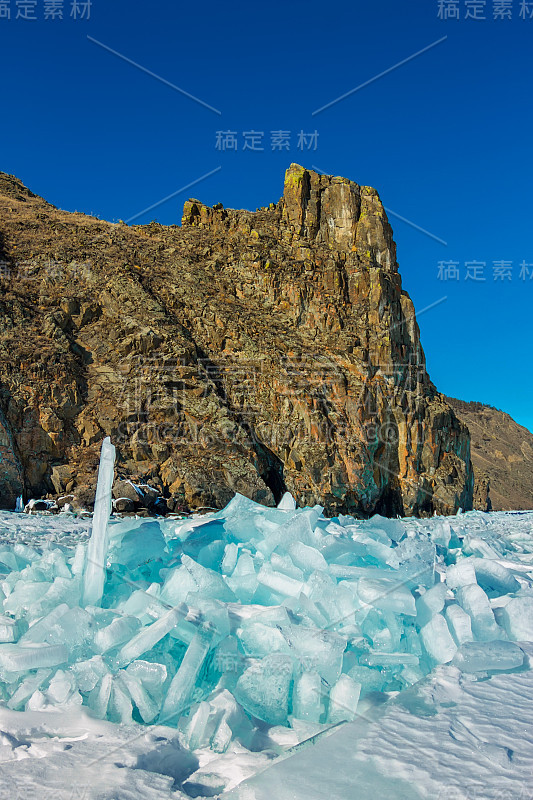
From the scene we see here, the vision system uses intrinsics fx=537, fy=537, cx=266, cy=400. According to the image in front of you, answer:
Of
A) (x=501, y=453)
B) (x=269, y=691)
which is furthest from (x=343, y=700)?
(x=501, y=453)

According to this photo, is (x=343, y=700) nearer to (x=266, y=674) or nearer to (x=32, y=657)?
(x=266, y=674)

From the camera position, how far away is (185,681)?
2744mm

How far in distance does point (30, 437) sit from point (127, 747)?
53.7 ft

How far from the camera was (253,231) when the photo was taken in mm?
27219

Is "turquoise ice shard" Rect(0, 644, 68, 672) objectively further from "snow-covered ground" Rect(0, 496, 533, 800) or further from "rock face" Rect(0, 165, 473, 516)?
"rock face" Rect(0, 165, 473, 516)

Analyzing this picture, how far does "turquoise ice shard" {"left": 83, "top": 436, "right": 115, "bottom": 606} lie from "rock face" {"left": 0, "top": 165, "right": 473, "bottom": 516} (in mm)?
12072

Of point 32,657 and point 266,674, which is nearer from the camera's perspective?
point 266,674

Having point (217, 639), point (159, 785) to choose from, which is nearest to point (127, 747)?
point (159, 785)

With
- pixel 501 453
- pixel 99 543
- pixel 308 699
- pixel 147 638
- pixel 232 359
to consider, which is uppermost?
pixel 501 453

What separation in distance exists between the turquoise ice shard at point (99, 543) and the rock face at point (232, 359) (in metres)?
12.1

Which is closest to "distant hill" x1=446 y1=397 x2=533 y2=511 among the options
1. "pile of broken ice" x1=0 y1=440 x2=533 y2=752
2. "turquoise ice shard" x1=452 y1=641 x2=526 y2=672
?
"pile of broken ice" x1=0 y1=440 x2=533 y2=752

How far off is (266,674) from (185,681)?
42cm

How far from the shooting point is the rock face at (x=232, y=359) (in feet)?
59.9

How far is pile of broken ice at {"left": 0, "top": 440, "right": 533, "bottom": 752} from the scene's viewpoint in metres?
2.74
